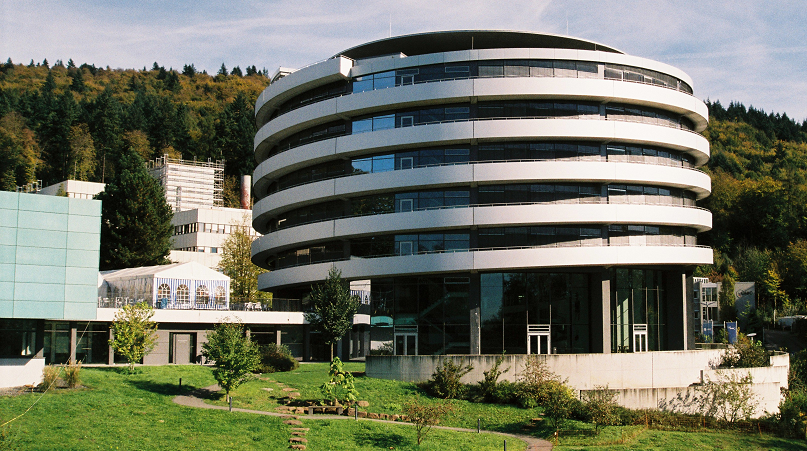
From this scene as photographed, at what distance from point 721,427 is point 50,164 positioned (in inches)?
5049

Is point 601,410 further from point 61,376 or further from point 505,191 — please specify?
point 61,376

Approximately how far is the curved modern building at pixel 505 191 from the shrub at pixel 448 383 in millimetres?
7572

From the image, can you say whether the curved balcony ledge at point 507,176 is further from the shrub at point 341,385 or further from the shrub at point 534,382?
the shrub at point 341,385

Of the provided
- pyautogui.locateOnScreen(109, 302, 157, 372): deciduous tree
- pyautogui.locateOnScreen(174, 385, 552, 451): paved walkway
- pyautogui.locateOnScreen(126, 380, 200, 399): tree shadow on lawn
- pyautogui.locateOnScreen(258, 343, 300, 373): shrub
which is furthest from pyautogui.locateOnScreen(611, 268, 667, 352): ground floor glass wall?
pyautogui.locateOnScreen(109, 302, 157, 372): deciduous tree

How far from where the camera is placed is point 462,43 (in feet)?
200

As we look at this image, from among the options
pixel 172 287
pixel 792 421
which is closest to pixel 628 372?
pixel 792 421

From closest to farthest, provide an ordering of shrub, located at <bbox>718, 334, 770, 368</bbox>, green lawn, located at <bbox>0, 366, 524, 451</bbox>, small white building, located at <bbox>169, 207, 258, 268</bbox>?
green lawn, located at <bbox>0, 366, 524, 451</bbox>, shrub, located at <bbox>718, 334, 770, 368</bbox>, small white building, located at <bbox>169, 207, 258, 268</bbox>

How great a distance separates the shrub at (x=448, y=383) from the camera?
45.6m

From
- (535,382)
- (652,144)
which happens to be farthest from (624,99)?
(535,382)

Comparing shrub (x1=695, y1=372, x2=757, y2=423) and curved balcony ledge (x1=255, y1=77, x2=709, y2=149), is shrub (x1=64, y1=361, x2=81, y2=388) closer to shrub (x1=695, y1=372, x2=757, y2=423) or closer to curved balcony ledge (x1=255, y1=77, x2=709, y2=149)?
curved balcony ledge (x1=255, y1=77, x2=709, y2=149)

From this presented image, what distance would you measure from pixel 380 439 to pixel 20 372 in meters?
18.6

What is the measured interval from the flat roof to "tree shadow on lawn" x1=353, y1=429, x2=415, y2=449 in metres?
34.2

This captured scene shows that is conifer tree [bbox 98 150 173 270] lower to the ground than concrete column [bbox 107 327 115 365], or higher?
higher

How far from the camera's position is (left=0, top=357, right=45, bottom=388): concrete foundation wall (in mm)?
37562
